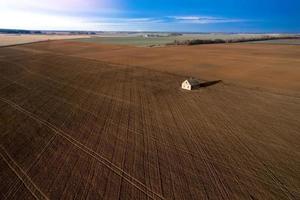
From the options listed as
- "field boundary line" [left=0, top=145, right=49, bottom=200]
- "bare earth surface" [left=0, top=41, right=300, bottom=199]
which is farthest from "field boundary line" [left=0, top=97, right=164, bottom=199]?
"field boundary line" [left=0, top=145, right=49, bottom=200]

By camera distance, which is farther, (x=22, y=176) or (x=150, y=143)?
(x=150, y=143)

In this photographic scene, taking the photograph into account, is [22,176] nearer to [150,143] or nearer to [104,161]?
[104,161]

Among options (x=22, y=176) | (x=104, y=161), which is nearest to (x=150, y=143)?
(x=104, y=161)

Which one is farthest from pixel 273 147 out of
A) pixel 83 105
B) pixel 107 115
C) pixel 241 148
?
pixel 83 105

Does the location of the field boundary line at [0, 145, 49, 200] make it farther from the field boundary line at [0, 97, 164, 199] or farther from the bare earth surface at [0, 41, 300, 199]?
the field boundary line at [0, 97, 164, 199]

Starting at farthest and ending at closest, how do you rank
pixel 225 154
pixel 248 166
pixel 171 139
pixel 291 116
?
1. pixel 291 116
2. pixel 171 139
3. pixel 225 154
4. pixel 248 166

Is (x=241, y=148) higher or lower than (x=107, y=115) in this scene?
higher

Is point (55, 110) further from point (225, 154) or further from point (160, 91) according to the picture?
point (225, 154)
